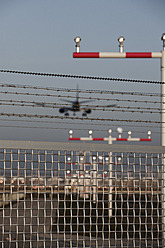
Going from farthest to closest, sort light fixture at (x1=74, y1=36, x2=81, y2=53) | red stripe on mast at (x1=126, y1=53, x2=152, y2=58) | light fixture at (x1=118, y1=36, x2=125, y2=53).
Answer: light fixture at (x1=118, y1=36, x2=125, y2=53) → red stripe on mast at (x1=126, y1=53, x2=152, y2=58) → light fixture at (x1=74, y1=36, x2=81, y2=53)

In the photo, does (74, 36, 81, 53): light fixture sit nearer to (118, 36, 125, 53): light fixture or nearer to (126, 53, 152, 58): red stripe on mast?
(118, 36, 125, 53): light fixture

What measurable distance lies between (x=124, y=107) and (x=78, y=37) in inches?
108

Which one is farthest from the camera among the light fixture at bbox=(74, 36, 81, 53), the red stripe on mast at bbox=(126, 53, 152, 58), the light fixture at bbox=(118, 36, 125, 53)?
the light fixture at bbox=(118, 36, 125, 53)

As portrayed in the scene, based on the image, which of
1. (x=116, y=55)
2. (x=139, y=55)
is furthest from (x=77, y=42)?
(x=139, y=55)

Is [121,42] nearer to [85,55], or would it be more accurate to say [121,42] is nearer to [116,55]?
[116,55]

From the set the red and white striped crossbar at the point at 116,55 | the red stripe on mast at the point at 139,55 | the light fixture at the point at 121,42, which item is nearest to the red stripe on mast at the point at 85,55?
the red and white striped crossbar at the point at 116,55

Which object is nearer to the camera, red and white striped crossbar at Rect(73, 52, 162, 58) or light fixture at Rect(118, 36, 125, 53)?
red and white striped crossbar at Rect(73, 52, 162, 58)

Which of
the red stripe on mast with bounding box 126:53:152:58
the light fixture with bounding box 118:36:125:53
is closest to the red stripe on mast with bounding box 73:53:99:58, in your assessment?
the light fixture with bounding box 118:36:125:53

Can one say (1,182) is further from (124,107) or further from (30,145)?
(124,107)

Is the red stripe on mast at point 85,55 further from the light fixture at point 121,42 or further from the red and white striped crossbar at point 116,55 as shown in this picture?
the light fixture at point 121,42

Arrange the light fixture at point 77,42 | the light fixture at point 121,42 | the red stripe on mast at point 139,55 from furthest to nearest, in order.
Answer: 1. the light fixture at point 121,42
2. the red stripe on mast at point 139,55
3. the light fixture at point 77,42

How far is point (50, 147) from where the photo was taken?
4.04 metres

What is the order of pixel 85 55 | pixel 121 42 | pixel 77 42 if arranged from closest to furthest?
pixel 77 42
pixel 85 55
pixel 121 42

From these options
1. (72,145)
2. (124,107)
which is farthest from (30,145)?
(124,107)
